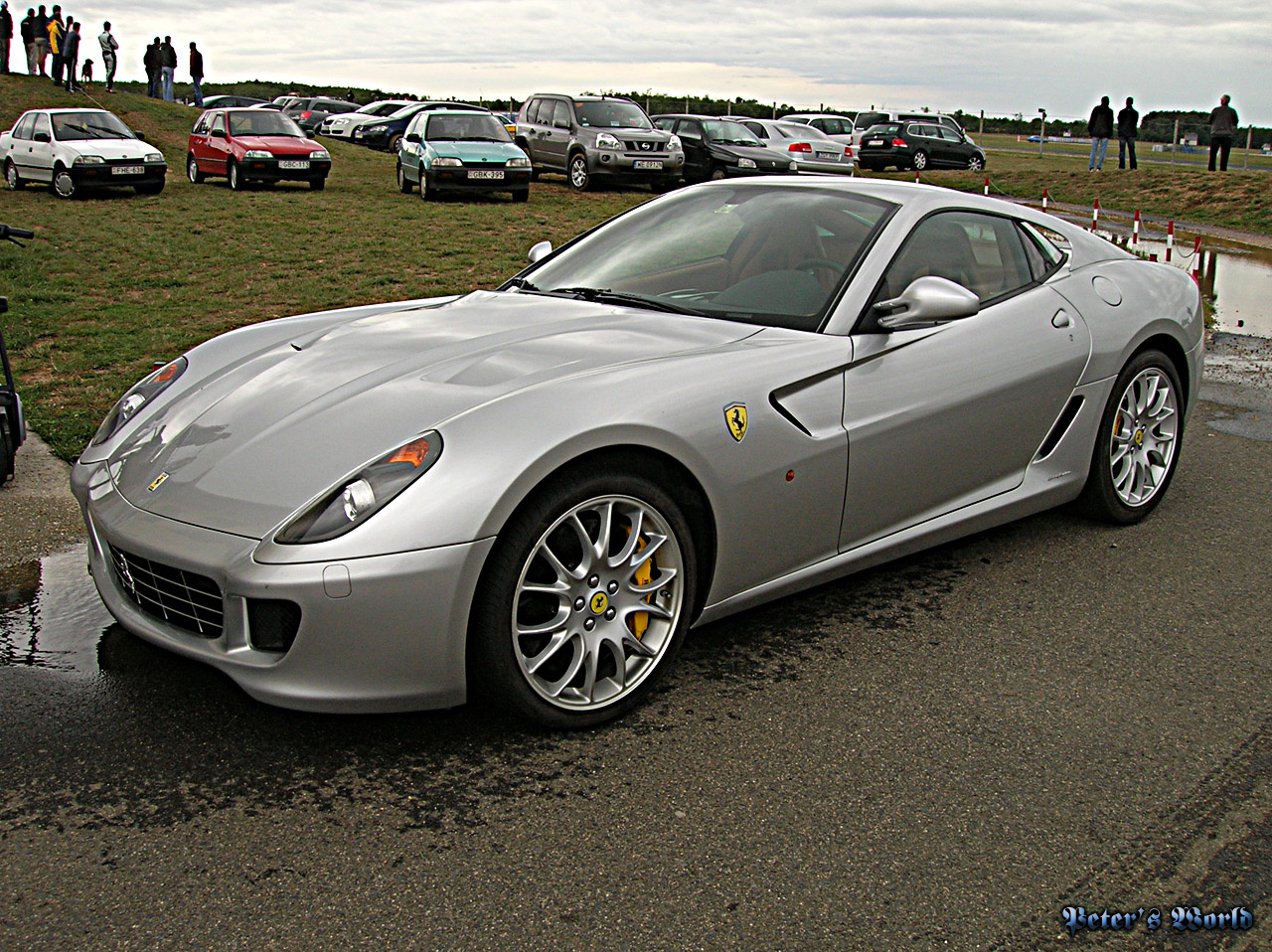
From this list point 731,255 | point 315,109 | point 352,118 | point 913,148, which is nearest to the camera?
point 731,255

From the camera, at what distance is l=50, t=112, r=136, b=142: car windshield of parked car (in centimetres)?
1977

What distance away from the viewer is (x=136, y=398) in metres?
3.94

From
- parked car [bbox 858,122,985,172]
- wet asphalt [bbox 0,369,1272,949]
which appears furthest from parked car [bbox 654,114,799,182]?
wet asphalt [bbox 0,369,1272,949]

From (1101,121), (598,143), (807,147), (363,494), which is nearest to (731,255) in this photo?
(363,494)

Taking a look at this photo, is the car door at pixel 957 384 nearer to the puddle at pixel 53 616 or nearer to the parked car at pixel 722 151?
the puddle at pixel 53 616

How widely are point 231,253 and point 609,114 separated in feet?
34.4

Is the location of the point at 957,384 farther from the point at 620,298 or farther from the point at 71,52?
the point at 71,52

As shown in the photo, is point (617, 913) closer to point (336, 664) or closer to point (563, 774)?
point (563, 774)

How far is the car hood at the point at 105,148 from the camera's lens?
1933cm

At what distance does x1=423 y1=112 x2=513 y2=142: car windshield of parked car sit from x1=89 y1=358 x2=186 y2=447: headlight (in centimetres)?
1661

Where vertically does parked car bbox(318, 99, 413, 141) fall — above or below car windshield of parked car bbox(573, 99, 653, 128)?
above

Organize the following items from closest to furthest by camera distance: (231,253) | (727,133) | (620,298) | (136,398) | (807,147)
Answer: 1. (136,398)
2. (620,298)
3. (231,253)
4. (727,133)
5. (807,147)

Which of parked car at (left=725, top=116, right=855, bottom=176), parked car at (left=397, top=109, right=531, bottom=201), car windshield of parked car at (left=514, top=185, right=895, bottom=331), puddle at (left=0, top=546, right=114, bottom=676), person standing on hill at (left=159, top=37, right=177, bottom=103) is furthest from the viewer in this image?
person standing on hill at (left=159, top=37, right=177, bottom=103)

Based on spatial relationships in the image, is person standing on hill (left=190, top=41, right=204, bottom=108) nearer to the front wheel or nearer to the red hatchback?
the red hatchback
